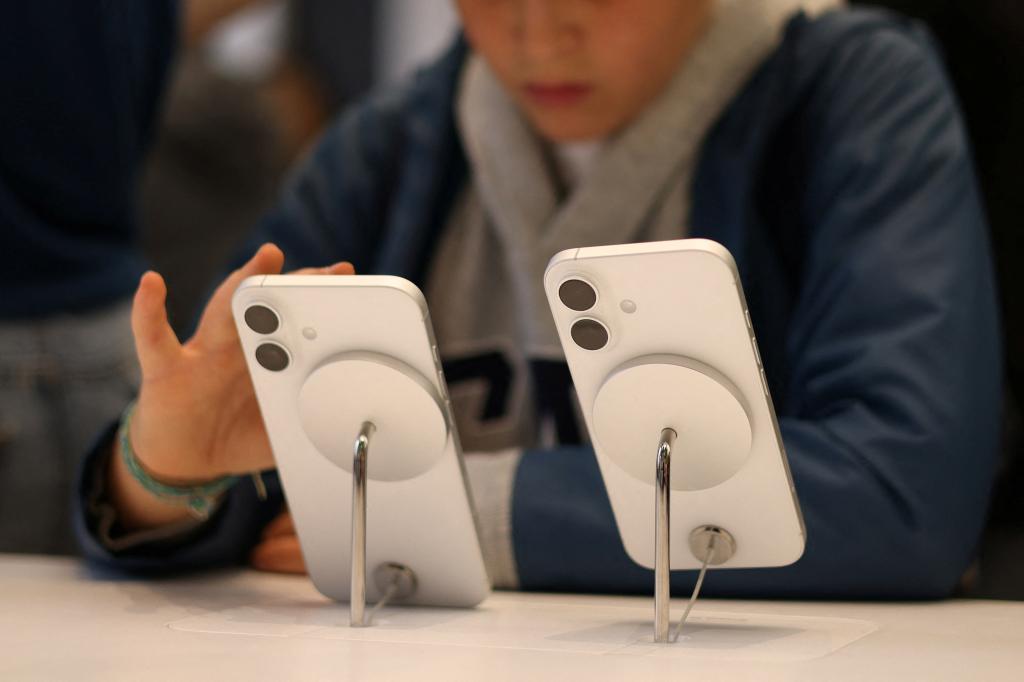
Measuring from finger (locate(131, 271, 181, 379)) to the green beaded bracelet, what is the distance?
80mm

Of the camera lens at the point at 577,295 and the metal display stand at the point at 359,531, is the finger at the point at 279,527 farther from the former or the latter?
the camera lens at the point at 577,295

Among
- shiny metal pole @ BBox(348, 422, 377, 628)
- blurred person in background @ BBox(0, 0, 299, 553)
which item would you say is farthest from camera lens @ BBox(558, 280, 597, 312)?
blurred person in background @ BBox(0, 0, 299, 553)

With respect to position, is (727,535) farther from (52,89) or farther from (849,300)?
(52,89)

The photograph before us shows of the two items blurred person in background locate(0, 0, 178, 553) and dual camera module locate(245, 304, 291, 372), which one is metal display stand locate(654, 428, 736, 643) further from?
blurred person in background locate(0, 0, 178, 553)

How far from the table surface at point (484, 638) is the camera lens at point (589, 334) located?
0.13 meters

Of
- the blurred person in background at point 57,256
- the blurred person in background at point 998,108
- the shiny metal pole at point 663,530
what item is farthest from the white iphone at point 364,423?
the blurred person in background at point 998,108

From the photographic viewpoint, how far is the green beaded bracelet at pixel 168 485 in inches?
29.0

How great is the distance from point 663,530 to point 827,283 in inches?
12.9

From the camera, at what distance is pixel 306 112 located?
Answer: 2.54 meters

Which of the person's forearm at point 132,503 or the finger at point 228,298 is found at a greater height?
the finger at point 228,298

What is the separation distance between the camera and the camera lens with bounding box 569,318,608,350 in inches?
21.5

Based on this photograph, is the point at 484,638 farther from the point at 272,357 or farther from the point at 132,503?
the point at 132,503

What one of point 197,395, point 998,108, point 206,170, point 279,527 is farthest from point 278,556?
point 206,170

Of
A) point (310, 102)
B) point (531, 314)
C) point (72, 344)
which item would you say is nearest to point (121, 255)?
point (72, 344)
